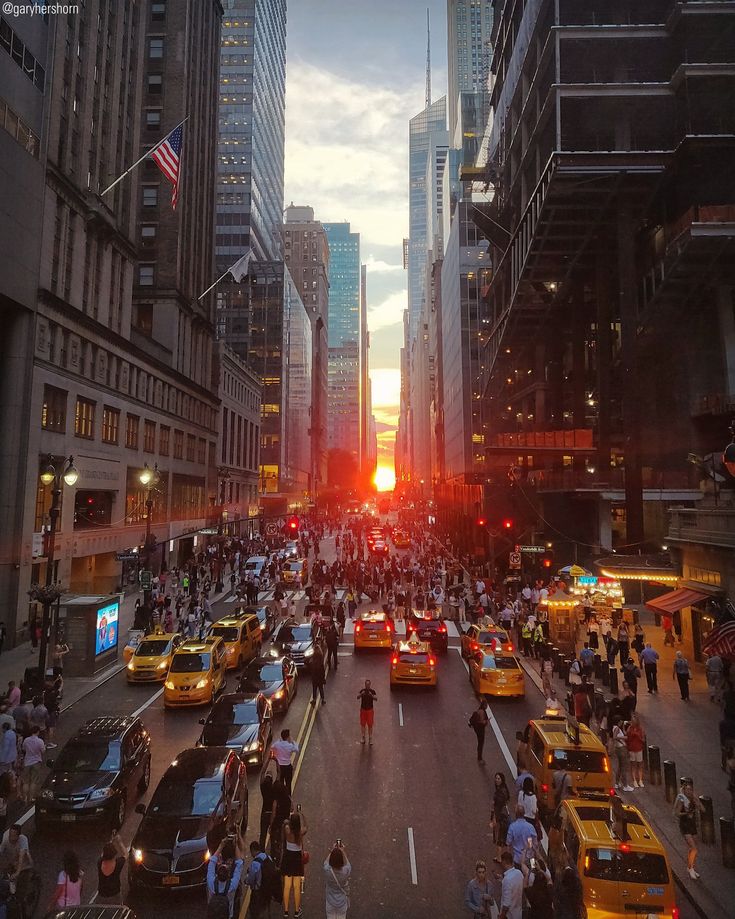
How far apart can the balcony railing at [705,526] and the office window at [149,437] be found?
3567 cm

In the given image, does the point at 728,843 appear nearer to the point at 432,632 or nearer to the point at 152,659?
the point at 432,632

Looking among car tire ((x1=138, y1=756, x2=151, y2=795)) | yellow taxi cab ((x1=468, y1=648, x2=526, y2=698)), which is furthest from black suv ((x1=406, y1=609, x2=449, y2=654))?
car tire ((x1=138, y1=756, x2=151, y2=795))

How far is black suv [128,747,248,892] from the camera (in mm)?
8305

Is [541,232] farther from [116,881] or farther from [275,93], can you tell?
[275,93]

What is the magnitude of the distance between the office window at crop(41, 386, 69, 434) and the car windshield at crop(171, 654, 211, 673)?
17899mm

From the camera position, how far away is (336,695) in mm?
18125

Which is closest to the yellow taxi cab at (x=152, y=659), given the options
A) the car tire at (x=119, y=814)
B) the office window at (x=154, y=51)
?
the car tire at (x=119, y=814)

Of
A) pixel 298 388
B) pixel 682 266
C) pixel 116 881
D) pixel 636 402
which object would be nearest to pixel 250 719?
pixel 116 881

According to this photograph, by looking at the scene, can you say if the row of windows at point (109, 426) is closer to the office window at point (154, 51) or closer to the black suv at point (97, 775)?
the black suv at point (97, 775)

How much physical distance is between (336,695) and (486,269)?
2699 inches

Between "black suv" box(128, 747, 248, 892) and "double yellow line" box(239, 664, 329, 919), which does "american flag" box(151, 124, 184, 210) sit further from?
"black suv" box(128, 747, 248, 892)

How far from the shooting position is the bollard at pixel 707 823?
10250 mm

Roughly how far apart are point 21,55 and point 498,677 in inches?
1296

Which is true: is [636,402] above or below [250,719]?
above
